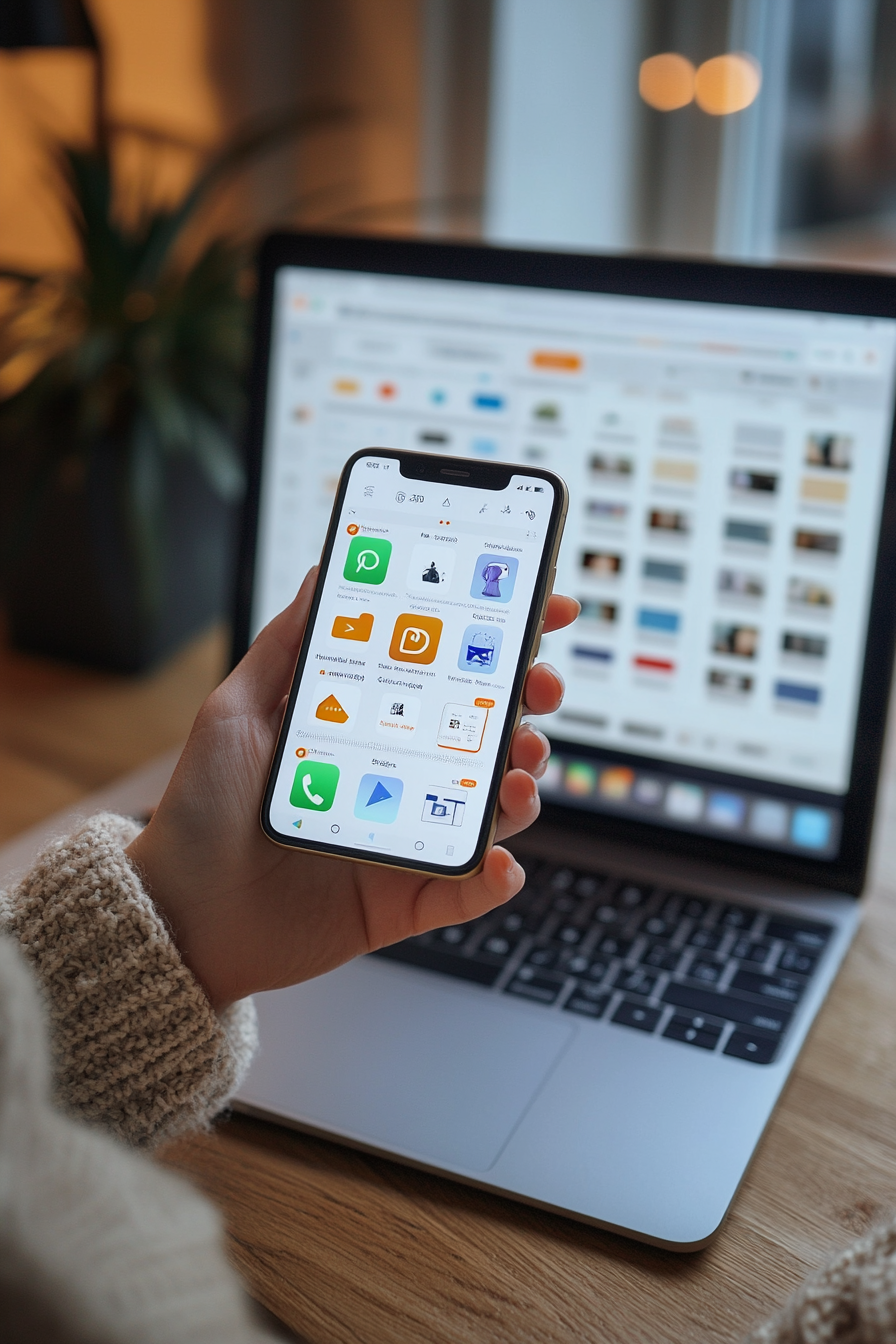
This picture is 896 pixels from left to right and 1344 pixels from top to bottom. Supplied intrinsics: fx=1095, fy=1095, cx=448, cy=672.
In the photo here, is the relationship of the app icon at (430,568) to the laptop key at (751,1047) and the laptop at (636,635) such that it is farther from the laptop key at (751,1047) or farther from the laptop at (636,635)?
the laptop key at (751,1047)

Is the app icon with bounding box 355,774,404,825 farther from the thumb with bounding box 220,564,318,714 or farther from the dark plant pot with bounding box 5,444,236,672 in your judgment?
the dark plant pot with bounding box 5,444,236,672

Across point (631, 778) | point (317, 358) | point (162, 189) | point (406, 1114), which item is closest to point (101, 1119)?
point (406, 1114)

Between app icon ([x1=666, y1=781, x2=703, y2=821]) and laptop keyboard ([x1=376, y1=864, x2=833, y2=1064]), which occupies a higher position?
app icon ([x1=666, y1=781, x2=703, y2=821])

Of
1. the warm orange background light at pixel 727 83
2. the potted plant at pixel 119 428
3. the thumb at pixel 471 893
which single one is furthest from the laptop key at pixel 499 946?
the warm orange background light at pixel 727 83

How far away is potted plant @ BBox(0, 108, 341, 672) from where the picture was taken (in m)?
0.88

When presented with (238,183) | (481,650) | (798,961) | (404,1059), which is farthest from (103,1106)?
(238,183)

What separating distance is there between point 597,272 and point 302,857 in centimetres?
38

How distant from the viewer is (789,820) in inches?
24.9

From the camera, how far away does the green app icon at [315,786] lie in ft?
1.57

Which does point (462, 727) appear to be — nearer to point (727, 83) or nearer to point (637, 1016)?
point (637, 1016)

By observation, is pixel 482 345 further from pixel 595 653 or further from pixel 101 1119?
pixel 101 1119

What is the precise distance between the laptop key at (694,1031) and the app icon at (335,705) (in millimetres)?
211

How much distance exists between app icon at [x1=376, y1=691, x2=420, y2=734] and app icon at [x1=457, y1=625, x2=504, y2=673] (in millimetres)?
28

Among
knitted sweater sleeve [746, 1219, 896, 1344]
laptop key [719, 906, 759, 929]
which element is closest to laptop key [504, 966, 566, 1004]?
laptop key [719, 906, 759, 929]
